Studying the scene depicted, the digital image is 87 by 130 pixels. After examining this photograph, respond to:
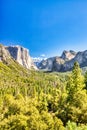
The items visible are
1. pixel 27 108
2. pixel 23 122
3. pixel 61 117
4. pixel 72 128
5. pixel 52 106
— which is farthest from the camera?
pixel 52 106

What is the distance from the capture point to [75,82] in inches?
3728

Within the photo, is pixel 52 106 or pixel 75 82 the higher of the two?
pixel 75 82

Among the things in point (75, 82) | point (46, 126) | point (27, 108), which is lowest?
point (46, 126)

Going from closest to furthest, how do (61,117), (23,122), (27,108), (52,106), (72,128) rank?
1. (72,128)
2. (23,122)
3. (27,108)
4. (61,117)
5. (52,106)

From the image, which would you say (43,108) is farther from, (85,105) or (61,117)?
(85,105)

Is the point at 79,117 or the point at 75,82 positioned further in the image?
the point at 75,82

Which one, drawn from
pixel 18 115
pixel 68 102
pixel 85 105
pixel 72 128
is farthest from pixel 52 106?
pixel 72 128

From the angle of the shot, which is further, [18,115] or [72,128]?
[18,115]

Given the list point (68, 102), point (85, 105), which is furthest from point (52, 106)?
point (85, 105)

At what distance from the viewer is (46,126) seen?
67562 mm

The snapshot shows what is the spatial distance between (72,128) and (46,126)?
49391mm

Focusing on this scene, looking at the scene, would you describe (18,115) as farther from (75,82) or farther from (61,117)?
(75,82)

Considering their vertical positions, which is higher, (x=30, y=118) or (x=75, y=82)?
(x=75, y=82)

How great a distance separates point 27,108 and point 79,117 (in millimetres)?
15185
